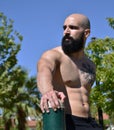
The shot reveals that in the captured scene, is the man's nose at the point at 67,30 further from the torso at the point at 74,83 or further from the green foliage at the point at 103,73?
the green foliage at the point at 103,73

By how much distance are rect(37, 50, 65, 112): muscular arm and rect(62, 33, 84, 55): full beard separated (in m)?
0.10

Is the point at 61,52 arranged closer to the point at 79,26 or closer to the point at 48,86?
the point at 79,26

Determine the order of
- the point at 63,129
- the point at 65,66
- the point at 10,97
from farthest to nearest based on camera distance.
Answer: the point at 10,97 → the point at 65,66 → the point at 63,129

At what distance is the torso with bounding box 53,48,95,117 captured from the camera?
280 centimetres

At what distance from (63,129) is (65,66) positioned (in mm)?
979

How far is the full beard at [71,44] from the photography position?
2820 mm

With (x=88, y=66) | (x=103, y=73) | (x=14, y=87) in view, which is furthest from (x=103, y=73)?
(x=88, y=66)

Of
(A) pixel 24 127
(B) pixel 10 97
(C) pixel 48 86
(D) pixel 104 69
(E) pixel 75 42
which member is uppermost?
(E) pixel 75 42

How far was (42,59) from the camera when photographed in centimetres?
265

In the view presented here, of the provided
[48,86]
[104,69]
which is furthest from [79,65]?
[104,69]

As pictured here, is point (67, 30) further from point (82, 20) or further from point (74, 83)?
point (74, 83)

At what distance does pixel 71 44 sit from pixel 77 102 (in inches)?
15.9

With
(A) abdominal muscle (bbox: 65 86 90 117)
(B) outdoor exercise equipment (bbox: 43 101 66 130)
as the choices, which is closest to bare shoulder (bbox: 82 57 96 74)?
(A) abdominal muscle (bbox: 65 86 90 117)

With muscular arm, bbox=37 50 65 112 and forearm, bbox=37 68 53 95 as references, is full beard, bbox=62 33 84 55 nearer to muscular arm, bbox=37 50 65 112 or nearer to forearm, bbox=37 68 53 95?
muscular arm, bbox=37 50 65 112
